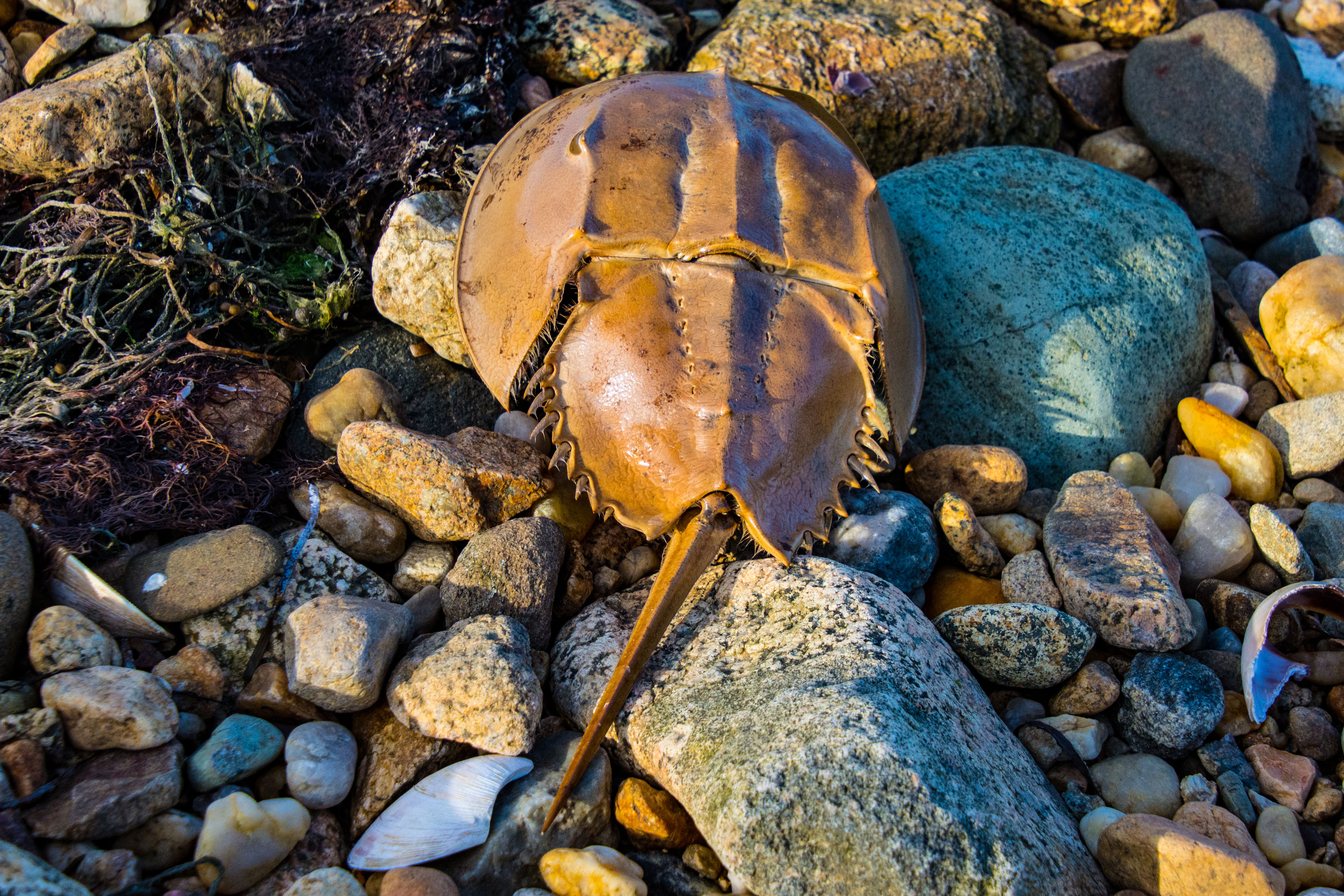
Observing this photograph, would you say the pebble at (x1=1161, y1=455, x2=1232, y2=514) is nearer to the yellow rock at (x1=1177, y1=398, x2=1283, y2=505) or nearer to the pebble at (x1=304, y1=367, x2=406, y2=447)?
the yellow rock at (x1=1177, y1=398, x2=1283, y2=505)

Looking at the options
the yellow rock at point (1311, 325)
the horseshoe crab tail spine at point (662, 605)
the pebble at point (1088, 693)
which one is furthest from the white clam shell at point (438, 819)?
the yellow rock at point (1311, 325)

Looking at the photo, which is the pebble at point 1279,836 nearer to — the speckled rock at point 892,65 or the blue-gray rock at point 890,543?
the blue-gray rock at point 890,543

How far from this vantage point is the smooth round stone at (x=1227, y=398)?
118 inches

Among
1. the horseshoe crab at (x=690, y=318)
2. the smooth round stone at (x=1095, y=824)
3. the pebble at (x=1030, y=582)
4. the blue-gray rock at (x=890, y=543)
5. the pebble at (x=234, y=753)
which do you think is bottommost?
the smooth round stone at (x=1095, y=824)

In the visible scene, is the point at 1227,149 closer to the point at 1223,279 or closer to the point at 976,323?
the point at 1223,279

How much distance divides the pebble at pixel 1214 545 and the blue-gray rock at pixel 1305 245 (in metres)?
1.62

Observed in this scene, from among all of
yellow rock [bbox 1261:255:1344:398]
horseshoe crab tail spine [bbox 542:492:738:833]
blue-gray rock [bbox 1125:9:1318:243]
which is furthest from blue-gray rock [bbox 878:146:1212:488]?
horseshoe crab tail spine [bbox 542:492:738:833]

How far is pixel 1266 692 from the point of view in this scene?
1977 mm

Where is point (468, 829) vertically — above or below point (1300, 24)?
below

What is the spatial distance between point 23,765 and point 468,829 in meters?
0.81

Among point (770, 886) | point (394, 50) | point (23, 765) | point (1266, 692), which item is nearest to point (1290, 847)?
point (1266, 692)

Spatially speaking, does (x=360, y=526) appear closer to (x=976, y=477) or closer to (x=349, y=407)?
(x=349, y=407)

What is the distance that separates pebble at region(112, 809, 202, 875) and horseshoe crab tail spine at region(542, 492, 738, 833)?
25.9 inches

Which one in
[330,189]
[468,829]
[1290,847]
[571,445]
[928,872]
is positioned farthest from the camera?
[330,189]
